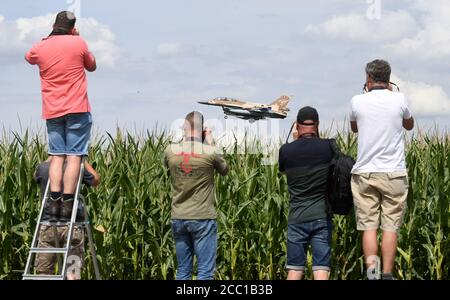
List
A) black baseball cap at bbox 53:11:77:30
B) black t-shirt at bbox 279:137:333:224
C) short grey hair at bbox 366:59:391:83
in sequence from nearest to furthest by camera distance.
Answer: black t-shirt at bbox 279:137:333:224
short grey hair at bbox 366:59:391:83
black baseball cap at bbox 53:11:77:30

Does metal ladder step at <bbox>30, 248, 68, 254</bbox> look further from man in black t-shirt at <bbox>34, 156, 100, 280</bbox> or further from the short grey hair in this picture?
the short grey hair

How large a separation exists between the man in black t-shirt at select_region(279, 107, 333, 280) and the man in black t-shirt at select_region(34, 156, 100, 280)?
195cm

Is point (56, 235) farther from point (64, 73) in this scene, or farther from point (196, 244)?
point (64, 73)

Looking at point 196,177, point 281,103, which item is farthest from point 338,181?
point 281,103

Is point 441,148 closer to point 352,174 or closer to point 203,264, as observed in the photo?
point 352,174

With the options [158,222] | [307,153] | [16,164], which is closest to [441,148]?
[158,222]

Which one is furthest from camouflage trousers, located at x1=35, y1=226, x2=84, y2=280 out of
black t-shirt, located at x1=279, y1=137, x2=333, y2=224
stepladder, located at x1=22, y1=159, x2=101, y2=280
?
black t-shirt, located at x1=279, y1=137, x2=333, y2=224

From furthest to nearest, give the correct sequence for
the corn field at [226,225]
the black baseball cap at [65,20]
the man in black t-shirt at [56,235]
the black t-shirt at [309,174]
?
the corn field at [226,225] < the man in black t-shirt at [56,235] < the black baseball cap at [65,20] < the black t-shirt at [309,174]

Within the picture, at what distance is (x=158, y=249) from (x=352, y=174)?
12.6 feet

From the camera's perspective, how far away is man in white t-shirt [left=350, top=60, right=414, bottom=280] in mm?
7559

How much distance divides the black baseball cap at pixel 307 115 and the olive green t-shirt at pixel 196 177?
0.79 metres

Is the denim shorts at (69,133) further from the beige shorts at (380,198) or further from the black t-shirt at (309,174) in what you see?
the beige shorts at (380,198)

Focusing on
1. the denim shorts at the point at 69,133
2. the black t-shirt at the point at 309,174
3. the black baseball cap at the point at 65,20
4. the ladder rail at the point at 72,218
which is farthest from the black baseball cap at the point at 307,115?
the black baseball cap at the point at 65,20

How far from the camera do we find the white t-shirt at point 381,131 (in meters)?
7.54
